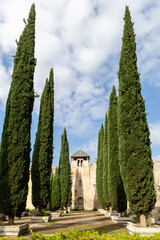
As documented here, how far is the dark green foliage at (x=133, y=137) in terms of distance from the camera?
8.41 metres

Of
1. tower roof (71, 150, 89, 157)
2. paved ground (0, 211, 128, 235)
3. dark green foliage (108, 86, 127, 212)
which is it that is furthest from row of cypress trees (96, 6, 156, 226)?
tower roof (71, 150, 89, 157)

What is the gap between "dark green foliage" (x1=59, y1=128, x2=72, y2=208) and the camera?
2464 centimetres

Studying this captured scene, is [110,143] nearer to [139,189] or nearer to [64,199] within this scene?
[139,189]

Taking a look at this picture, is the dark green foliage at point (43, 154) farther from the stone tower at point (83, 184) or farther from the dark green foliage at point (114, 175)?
the stone tower at point (83, 184)

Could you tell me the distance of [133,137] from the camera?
9078 millimetres

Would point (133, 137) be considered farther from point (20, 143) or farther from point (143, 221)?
point (20, 143)

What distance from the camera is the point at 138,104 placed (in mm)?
9477

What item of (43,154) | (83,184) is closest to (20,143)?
(43,154)

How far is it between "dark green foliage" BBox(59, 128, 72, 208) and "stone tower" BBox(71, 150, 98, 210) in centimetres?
830

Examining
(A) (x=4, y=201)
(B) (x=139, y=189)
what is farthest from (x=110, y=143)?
(A) (x=4, y=201)

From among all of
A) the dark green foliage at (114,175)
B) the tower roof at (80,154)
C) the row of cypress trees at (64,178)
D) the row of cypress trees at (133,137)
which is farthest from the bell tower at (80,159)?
the row of cypress trees at (133,137)

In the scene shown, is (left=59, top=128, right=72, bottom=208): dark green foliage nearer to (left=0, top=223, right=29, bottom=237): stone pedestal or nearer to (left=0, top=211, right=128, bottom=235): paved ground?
(left=0, top=211, right=128, bottom=235): paved ground

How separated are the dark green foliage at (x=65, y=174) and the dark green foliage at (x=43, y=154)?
1184 centimetres

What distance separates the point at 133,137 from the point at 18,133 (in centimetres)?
554
